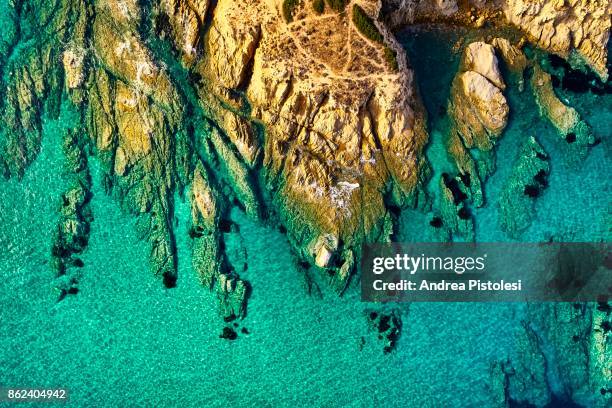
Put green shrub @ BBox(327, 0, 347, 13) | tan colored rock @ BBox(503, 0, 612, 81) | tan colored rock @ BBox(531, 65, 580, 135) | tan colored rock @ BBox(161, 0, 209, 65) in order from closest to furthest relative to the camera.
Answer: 1. green shrub @ BBox(327, 0, 347, 13)
2. tan colored rock @ BBox(161, 0, 209, 65)
3. tan colored rock @ BBox(503, 0, 612, 81)
4. tan colored rock @ BBox(531, 65, 580, 135)

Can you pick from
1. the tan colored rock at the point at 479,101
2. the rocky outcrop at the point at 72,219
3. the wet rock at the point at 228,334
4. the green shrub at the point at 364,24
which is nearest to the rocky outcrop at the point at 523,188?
the tan colored rock at the point at 479,101

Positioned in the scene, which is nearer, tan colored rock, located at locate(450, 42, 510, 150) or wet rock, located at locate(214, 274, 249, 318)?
wet rock, located at locate(214, 274, 249, 318)

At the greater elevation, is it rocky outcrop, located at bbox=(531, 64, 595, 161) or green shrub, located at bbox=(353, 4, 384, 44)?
green shrub, located at bbox=(353, 4, 384, 44)

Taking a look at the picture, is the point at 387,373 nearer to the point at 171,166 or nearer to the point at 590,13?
the point at 171,166

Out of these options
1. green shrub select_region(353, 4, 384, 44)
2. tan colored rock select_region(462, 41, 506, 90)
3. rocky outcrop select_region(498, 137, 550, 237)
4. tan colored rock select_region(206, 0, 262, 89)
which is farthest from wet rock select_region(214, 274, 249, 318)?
tan colored rock select_region(462, 41, 506, 90)

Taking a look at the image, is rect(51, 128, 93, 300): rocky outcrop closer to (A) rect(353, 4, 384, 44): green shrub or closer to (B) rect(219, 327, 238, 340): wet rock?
(B) rect(219, 327, 238, 340): wet rock

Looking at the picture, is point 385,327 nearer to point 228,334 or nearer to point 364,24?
point 228,334
